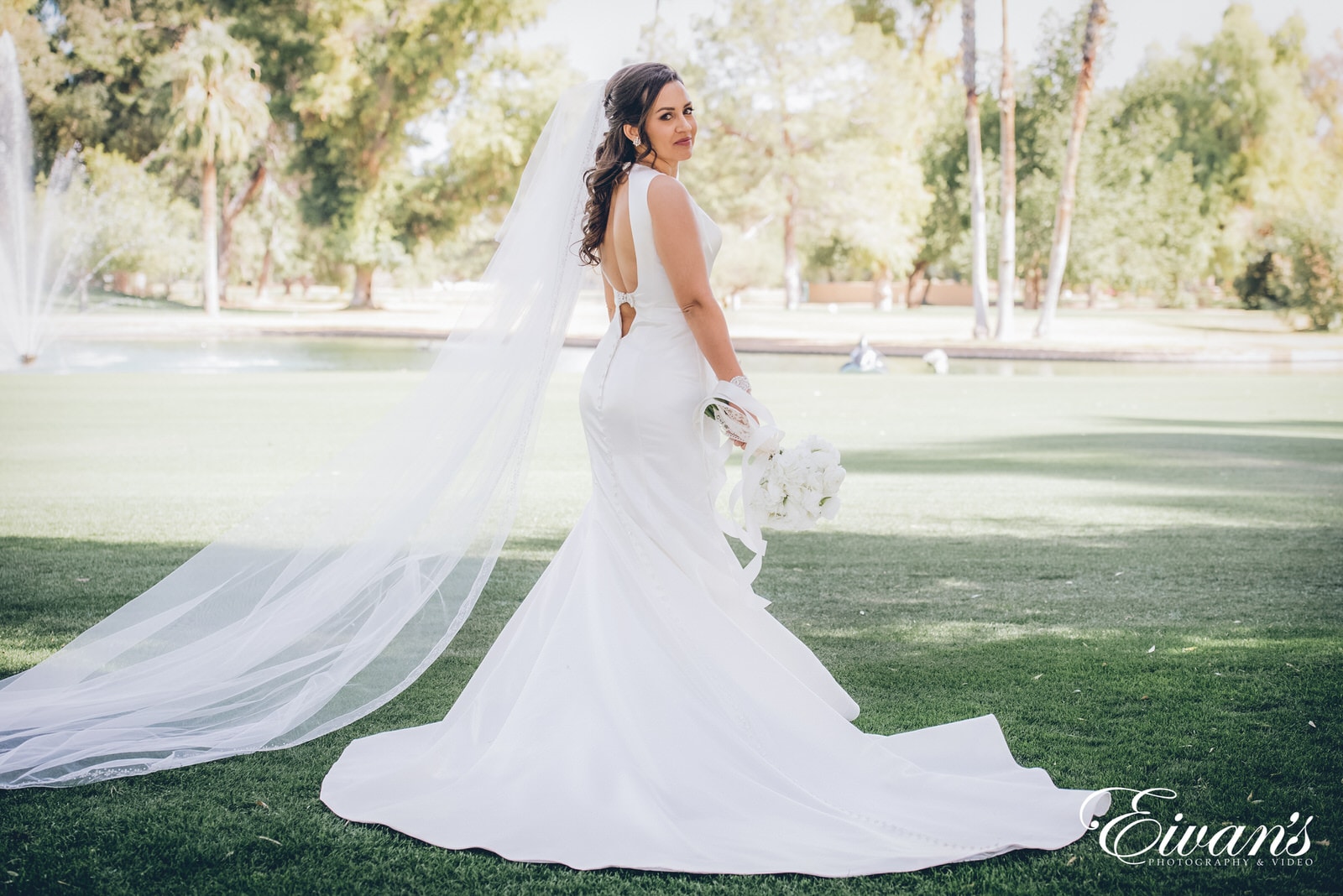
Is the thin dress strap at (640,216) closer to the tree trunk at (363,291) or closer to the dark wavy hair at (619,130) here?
the dark wavy hair at (619,130)

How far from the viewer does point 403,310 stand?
4912 centimetres

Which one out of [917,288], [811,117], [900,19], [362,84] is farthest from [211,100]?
[917,288]

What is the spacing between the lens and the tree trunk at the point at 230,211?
52.3 m

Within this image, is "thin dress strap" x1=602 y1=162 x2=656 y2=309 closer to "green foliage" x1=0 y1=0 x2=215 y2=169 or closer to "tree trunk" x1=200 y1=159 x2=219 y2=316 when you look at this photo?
"tree trunk" x1=200 y1=159 x2=219 y2=316

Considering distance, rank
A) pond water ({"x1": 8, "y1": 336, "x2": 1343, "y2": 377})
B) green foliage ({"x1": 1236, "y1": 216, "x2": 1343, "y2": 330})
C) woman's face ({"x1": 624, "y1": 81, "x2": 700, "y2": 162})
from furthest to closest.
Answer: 1. green foliage ({"x1": 1236, "y1": 216, "x2": 1343, "y2": 330})
2. pond water ({"x1": 8, "y1": 336, "x2": 1343, "y2": 377})
3. woman's face ({"x1": 624, "y1": 81, "x2": 700, "y2": 162})

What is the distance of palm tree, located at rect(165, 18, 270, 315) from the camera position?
39000mm

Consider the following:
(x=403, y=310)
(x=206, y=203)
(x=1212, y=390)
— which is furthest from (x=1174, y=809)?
(x=403, y=310)

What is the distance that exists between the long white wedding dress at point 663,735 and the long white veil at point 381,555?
31 cm

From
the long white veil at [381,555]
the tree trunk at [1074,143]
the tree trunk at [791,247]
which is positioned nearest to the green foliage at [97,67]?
the tree trunk at [791,247]

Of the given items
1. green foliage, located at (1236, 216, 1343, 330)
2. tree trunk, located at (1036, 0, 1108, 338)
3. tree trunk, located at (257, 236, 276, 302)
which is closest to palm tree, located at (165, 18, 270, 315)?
tree trunk, located at (257, 236, 276, 302)

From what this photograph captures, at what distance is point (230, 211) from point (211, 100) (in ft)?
48.1

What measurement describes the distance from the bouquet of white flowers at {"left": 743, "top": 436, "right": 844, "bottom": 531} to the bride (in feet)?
0.44

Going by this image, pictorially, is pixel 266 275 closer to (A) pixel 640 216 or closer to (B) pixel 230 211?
(B) pixel 230 211

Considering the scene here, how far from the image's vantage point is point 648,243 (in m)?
3.60
